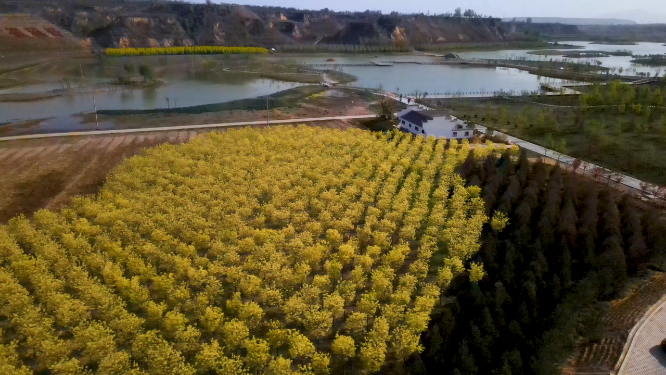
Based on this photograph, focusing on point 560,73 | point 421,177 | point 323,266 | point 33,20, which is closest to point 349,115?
point 421,177

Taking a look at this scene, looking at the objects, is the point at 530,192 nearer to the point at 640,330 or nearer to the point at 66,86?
the point at 640,330

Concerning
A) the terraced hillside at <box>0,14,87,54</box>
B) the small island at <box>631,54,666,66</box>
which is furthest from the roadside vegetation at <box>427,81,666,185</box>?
the terraced hillside at <box>0,14,87,54</box>

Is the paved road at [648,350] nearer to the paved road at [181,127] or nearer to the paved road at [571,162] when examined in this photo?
the paved road at [571,162]

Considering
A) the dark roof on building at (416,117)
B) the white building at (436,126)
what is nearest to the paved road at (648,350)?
the white building at (436,126)

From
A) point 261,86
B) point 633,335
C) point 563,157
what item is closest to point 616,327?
point 633,335

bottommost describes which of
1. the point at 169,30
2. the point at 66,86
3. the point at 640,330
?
the point at 640,330
